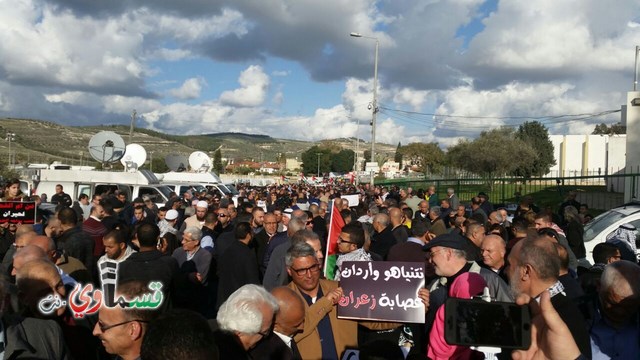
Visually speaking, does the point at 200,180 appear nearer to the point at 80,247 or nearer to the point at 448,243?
the point at 80,247

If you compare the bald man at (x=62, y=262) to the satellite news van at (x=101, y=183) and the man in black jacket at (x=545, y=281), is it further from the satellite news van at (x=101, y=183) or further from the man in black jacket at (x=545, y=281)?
the satellite news van at (x=101, y=183)

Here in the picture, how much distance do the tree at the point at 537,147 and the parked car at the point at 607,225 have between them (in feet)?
162

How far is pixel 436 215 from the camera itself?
11000 millimetres

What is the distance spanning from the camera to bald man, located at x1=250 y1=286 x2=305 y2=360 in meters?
3.41

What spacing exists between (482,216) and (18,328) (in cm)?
863

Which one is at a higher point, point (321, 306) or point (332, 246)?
point (332, 246)

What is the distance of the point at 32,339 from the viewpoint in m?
3.45

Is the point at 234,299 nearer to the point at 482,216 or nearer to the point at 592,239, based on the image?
the point at 482,216

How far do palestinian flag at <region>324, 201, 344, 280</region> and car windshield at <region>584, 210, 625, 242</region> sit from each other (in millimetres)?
6081

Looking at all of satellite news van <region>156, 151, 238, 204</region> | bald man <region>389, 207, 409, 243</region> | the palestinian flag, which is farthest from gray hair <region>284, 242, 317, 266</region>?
satellite news van <region>156, 151, 238, 204</region>

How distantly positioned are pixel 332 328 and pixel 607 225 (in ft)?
26.5

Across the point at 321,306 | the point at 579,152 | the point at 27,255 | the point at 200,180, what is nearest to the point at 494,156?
the point at 579,152

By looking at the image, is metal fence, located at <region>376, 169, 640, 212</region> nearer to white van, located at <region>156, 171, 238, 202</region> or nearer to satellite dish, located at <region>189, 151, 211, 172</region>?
white van, located at <region>156, 171, 238, 202</region>

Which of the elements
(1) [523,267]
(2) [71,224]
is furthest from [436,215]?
(1) [523,267]
